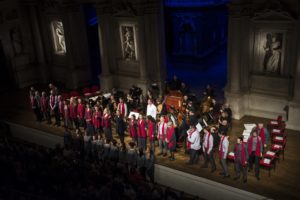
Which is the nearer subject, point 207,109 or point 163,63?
point 207,109

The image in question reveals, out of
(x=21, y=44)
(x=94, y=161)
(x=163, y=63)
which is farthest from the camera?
(x=21, y=44)

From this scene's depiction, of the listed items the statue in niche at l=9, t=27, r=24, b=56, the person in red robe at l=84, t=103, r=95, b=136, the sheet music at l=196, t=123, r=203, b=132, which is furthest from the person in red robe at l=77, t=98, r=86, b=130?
the statue in niche at l=9, t=27, r=24, b=56

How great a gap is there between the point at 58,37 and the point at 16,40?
2.42m

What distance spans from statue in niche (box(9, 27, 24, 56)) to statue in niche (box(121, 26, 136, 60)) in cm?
668

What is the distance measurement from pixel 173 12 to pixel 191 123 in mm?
10817

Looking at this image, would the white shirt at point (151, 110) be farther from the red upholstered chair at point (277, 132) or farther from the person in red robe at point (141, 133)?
the red upholstered chair at point (277, 132)

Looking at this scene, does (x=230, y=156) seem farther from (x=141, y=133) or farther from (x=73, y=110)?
(x=73, y=110)

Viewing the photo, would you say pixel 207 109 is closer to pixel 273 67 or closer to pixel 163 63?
pixel 273 67

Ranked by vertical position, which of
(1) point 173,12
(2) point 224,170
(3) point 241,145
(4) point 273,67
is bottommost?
(2) point 224,170

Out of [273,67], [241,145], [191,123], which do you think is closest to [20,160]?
[191,123]

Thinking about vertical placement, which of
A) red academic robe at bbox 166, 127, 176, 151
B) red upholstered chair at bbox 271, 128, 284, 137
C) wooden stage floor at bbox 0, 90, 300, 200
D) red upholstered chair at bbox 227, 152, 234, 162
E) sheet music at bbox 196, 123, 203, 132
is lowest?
wooden stage floor at bbox 0, 90, 300, 200

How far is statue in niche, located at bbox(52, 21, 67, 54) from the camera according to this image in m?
21.2

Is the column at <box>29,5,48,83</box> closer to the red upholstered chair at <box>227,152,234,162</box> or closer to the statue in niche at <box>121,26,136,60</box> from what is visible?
the statue in niche at <box>121,26,136,60</box>

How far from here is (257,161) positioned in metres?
11.6
